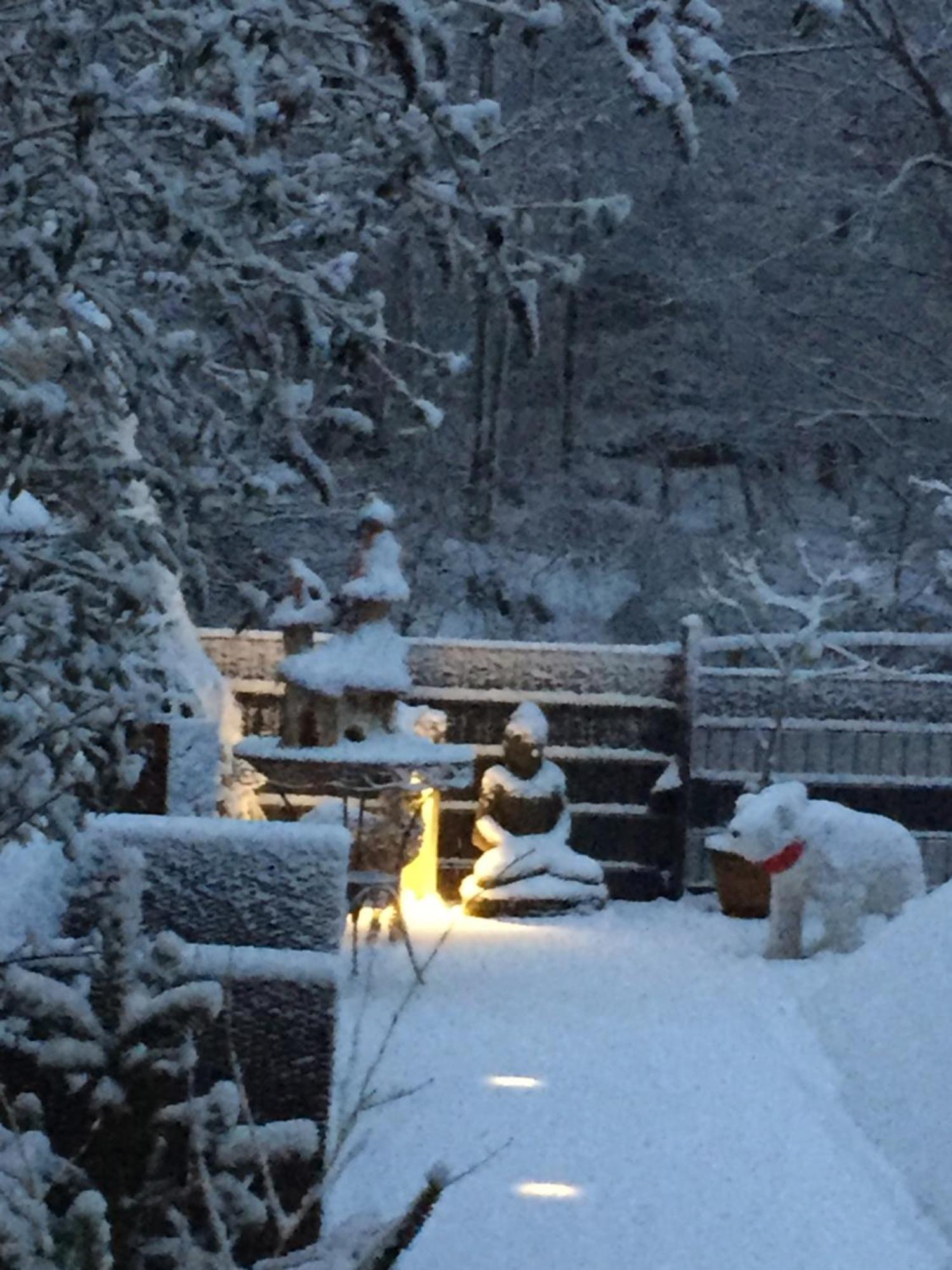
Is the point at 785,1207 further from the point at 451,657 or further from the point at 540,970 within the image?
the point at 451,657

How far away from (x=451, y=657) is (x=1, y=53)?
21.9 ft

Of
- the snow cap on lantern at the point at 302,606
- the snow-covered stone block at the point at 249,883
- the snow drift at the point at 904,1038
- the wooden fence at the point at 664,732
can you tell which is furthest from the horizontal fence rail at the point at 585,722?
the snow-covered stone block at the point at 249,883

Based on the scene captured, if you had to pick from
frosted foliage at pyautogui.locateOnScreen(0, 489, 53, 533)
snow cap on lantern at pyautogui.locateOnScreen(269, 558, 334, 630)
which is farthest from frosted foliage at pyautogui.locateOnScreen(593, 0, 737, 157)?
snow cap on lantern at pyautogui.locateOnScreen(269, 558, 334, 630)

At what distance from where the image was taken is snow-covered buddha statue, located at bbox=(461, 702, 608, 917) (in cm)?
813

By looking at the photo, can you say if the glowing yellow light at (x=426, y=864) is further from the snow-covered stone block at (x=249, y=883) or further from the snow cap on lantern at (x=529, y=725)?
the snow-covered stone block at (x=249, y=883)

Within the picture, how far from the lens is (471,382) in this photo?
15969mm

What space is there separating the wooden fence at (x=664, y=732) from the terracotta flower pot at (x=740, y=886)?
538 millimetres

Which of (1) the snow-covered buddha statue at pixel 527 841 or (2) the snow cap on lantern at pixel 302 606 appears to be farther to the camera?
(1) the snow-covered buddha statue at pixel 527 841

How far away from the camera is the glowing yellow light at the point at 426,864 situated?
314 inches

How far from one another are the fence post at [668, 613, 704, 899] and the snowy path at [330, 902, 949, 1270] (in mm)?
1717

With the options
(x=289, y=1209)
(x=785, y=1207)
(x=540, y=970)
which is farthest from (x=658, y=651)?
(x=289, y=1209)

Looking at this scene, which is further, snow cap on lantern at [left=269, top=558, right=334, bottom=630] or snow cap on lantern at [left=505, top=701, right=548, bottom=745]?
snow cap on lantern at [left=505, top=701, right=548, bottom=745]

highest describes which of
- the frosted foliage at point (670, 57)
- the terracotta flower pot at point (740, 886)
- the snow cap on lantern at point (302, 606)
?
the frosted foliage at point (670, 57)

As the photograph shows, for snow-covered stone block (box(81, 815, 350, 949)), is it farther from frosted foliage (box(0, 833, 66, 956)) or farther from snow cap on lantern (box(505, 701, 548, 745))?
snow cap on lantern (box(505, 701, 548, 745))
